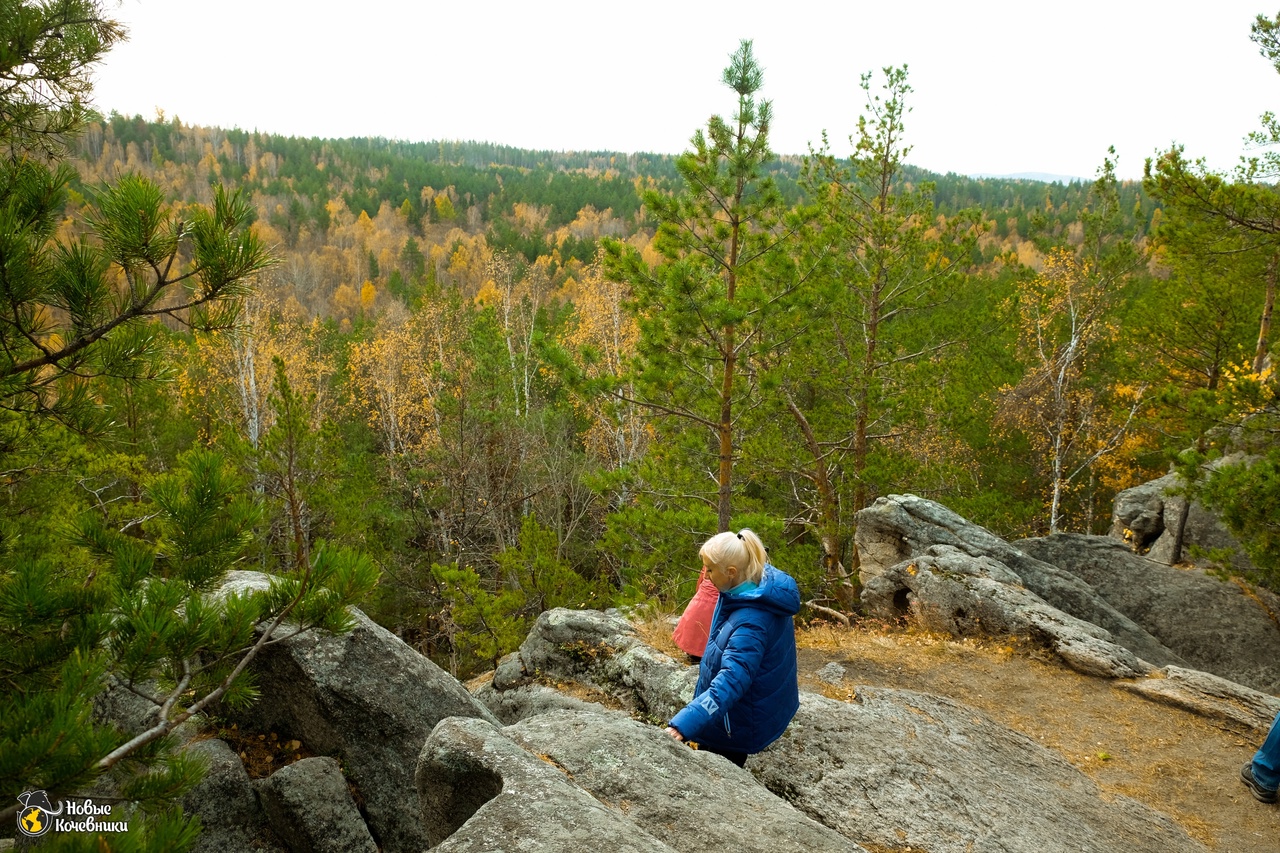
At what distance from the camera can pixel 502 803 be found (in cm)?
251

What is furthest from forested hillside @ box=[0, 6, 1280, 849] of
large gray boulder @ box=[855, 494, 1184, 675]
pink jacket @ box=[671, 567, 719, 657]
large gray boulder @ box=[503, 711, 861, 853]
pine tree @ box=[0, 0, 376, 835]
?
pink jacket @ box=[671, 567, 719, 657]

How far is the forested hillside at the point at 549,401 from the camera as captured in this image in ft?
9.02

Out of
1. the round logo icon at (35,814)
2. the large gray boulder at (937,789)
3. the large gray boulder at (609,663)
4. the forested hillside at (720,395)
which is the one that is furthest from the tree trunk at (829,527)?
the round logo icon at (35,814)

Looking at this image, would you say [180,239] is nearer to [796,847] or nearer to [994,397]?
[796,847]

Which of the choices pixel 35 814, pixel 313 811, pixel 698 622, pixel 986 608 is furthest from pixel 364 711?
pixel 986 608

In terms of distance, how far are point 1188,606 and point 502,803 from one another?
12.4 meters

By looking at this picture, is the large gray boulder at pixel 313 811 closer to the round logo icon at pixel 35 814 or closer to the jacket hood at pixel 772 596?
Result: the round logo icon at pixel 35 814

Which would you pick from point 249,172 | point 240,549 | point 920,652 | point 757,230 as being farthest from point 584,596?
point 249,172

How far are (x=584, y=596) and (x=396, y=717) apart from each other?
889 centimetres

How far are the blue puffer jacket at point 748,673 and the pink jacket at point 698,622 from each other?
1370 mm

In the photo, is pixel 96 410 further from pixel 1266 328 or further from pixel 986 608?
pixel 1266 328

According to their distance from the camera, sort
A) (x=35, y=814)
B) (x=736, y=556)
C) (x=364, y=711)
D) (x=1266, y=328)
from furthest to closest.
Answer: (x=1266, y=328) → (x=364, y=711) → (x=736, y=556) → (x=35, y=814)

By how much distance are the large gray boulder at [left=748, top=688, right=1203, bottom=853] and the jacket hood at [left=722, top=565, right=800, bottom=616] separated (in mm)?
1436

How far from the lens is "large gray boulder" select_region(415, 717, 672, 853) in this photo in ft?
7.63
